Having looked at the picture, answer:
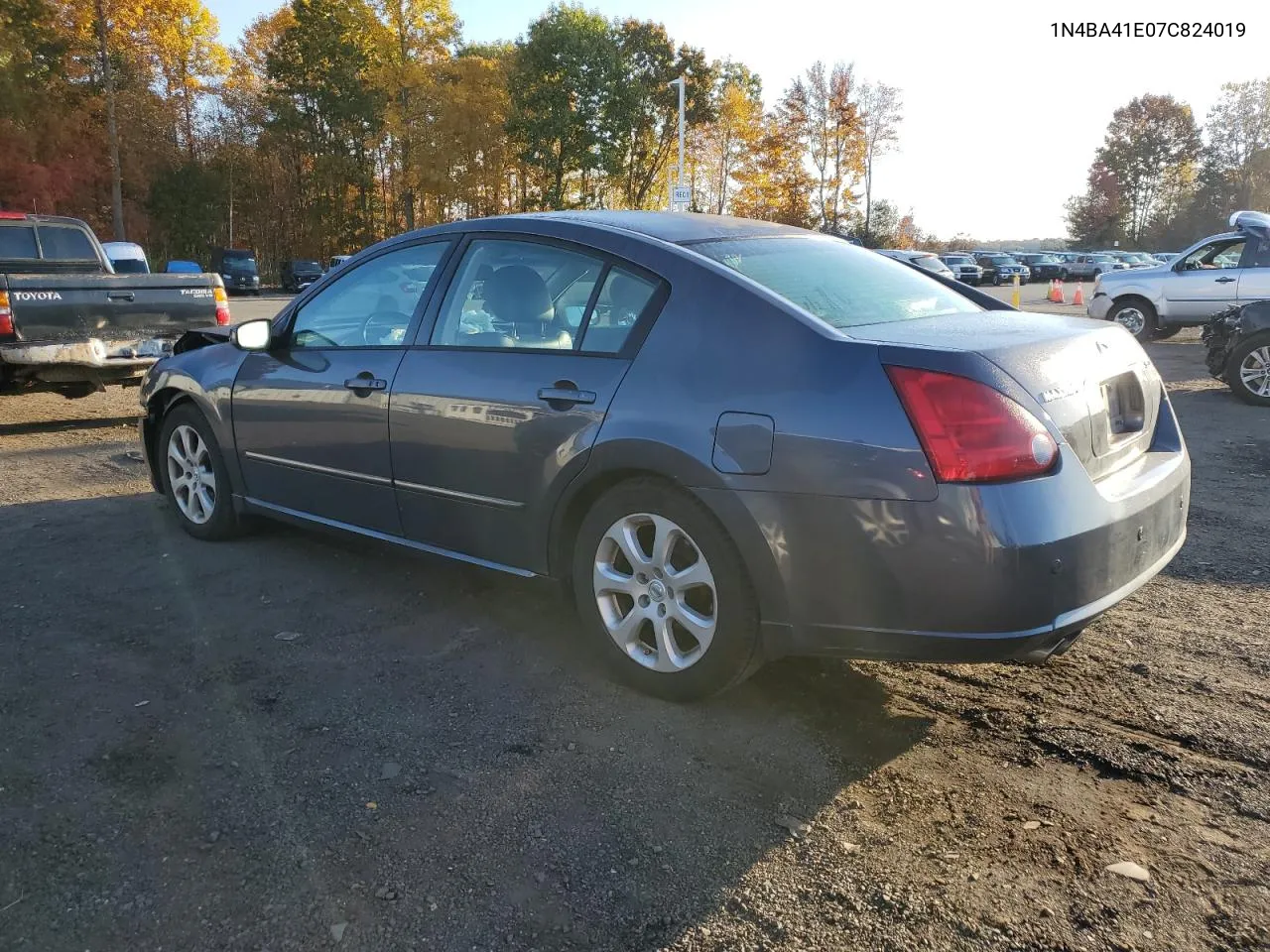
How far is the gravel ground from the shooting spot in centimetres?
222

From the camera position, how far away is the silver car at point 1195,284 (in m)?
14.4

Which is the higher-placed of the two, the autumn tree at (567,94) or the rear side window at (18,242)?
the autumn tree at (567,94)

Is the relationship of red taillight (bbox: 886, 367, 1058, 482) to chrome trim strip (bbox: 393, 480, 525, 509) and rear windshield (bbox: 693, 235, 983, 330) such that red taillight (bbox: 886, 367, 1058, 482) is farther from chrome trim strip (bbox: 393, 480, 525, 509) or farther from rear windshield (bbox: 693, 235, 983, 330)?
chrome trim strip (bbox: 393, 480, 525, 509)

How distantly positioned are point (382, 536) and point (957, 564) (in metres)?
2.49

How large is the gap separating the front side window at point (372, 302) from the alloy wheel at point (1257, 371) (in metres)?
8.85

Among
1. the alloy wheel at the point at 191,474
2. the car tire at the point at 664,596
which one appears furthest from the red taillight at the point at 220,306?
the car tire at the point at 664,596

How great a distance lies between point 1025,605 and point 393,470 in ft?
8.14

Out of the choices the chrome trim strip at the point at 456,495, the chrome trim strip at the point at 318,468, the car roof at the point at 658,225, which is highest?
the car roof at the point at 658,225

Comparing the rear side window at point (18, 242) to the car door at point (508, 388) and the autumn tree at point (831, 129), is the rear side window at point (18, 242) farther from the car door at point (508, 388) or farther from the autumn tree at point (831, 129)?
the autumn tree at point (831, 129)

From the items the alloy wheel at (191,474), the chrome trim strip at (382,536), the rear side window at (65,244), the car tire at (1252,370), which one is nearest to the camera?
the chrome trim strip at (382,536)

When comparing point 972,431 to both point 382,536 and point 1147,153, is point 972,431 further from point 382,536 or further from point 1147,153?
point 1147,153

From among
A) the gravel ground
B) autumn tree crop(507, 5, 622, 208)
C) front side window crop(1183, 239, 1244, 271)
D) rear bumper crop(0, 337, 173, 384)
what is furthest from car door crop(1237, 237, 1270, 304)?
autumn tree crop(507, 5, 622, 208)

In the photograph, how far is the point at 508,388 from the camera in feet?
11.6

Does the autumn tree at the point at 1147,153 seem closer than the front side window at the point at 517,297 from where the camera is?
No
